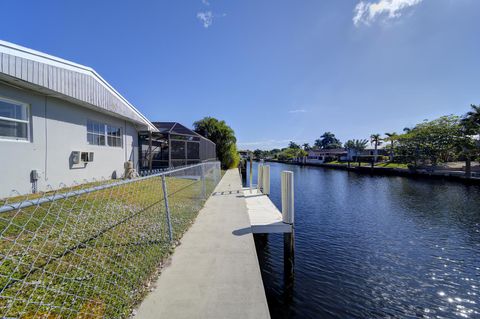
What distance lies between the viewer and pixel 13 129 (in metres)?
6.95

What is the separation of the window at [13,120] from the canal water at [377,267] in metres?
8.70

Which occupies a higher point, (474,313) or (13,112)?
(13,112)

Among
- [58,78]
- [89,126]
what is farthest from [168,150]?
[58,78]

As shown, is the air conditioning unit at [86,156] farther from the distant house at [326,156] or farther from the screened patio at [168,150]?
the distant house at [326,156]

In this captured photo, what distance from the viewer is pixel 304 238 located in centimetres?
898

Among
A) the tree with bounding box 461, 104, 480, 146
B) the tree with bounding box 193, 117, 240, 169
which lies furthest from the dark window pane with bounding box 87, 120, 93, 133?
the tree with bounding box 461, 104, 480, 146

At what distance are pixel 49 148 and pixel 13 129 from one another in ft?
3.98

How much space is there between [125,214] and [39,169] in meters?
4.77

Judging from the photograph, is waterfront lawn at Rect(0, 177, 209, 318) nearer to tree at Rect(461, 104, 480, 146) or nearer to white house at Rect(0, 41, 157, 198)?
white house at Rect(0, 41, 157, 198)

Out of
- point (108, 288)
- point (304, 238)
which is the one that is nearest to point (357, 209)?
point (304, 238)

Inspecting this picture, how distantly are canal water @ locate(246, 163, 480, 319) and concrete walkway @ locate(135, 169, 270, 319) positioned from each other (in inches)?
80.5

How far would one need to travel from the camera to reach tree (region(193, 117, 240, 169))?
30270 mm

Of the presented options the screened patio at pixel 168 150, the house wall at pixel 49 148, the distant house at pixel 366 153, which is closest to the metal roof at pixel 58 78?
the house wall at pixel 49 148

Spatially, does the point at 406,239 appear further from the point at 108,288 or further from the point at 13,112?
the point at 13,112
